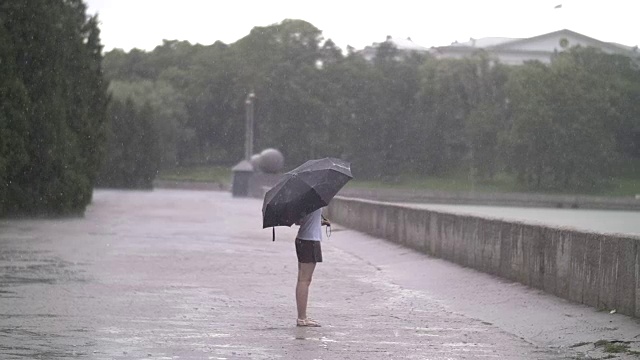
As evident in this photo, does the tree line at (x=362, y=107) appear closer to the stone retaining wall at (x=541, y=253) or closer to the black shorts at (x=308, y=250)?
the stone retaining wall at (x=541, y=253)

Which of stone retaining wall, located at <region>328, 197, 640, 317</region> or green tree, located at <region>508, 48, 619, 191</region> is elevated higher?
green tree, located at <region>508, 48, 619, 191</region>

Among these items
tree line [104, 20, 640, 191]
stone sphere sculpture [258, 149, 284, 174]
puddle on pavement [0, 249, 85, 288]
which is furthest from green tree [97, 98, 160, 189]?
puddle on pavement [0, 249, 85, 288]

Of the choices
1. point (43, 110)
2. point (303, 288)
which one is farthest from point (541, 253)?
point (43, 110)

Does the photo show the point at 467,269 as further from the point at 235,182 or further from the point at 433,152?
the point at 433,152

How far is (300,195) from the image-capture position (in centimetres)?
1391

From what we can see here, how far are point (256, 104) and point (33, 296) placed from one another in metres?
125

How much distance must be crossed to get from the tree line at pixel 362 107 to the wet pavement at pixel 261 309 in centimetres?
7987

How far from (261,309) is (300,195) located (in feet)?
7.46

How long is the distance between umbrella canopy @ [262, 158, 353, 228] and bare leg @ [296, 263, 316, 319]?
1.68 feet

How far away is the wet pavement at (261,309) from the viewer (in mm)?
12031

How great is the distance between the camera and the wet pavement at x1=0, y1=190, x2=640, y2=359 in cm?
1203

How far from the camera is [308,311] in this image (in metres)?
15.6

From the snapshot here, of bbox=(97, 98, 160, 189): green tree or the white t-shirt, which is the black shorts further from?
bbox=(97, 98, 160, 189): green tree

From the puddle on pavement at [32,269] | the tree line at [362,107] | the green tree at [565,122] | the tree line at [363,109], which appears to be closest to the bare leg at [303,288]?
the puddle on pavement at [32,269]
